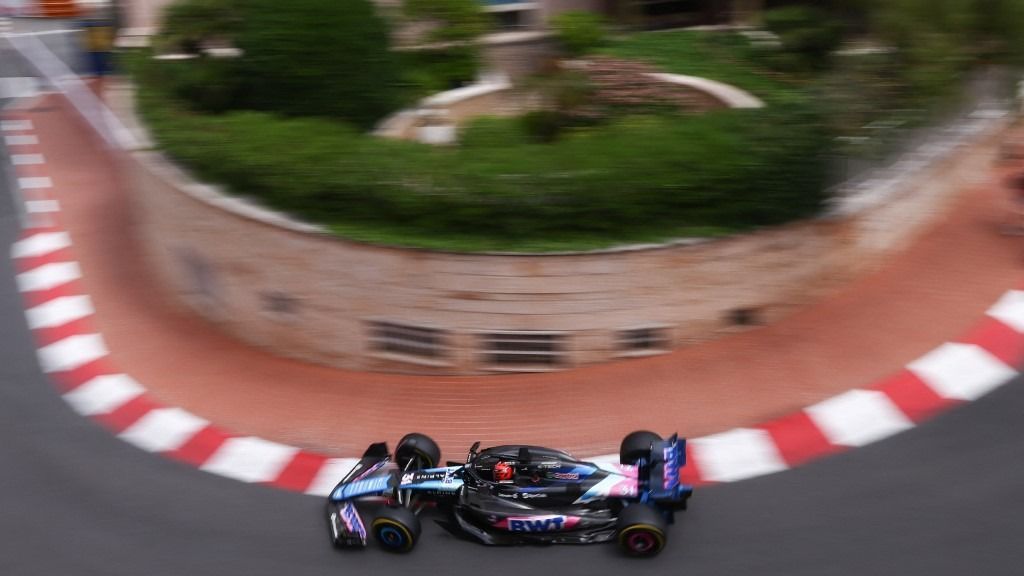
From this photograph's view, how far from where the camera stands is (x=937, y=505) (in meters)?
7.78

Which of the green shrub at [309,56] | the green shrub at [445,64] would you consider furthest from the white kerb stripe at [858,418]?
the green shrub at [445,64]

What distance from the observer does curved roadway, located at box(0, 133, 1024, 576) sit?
7418 millimetres

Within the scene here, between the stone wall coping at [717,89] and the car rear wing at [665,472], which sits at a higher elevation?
the stone wall coping at [717,89]

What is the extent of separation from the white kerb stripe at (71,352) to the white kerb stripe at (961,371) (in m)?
8.13

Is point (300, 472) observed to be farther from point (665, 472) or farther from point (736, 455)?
point (736, 455)

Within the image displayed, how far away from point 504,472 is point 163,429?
11.7 feet

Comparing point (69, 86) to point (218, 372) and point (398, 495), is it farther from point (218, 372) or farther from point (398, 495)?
point (398, 495)

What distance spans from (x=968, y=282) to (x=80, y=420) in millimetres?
8906

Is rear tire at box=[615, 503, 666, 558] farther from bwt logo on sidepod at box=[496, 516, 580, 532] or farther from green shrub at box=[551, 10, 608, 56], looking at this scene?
green shrub at box=[551, 10, 608, 56]

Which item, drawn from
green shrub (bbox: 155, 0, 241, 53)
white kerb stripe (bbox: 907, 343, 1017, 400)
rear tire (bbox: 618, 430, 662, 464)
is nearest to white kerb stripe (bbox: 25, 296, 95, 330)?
green shrub (bbox: 155, 0, 241, 53)

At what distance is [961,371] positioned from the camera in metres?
9.30

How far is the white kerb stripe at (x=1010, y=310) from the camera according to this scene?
32.6ft

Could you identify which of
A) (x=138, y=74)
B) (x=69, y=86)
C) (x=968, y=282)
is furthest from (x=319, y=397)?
(x=69, y=86)

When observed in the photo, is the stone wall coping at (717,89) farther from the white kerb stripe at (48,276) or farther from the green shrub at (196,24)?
the white kerb stripe at (48,276)
